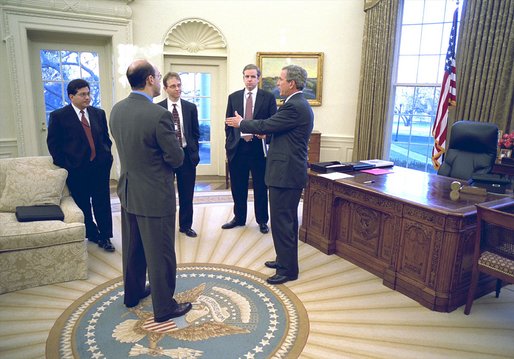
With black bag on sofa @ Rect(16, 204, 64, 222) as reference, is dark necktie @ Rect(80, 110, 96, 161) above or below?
above

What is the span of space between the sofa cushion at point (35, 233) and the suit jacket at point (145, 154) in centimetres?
103

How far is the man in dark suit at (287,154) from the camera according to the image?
302 centimetres

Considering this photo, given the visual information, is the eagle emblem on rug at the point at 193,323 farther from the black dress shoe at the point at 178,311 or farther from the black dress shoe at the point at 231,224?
the black dress shoe at the point at 231,224

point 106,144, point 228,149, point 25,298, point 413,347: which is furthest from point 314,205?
point 25,298

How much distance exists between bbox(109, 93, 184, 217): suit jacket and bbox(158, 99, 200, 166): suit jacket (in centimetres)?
157

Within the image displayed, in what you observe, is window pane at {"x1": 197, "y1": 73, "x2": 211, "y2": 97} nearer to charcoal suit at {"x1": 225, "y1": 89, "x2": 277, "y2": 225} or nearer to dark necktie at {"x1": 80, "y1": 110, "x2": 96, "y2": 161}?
charcoal suit at {"x1": 225, "y1": 89, "x2": 277, "y2": 225}

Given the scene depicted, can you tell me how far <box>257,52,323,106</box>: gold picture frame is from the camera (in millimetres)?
6641

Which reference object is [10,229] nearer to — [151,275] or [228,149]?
[151,275]

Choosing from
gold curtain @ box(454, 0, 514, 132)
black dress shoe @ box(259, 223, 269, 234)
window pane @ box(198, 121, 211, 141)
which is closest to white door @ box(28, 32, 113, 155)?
window pane @ box(198, 121, 211, 141)

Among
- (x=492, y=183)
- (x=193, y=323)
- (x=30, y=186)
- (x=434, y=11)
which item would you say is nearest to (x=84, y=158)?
(x=30, y=186)

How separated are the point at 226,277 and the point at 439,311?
1677 millimetres

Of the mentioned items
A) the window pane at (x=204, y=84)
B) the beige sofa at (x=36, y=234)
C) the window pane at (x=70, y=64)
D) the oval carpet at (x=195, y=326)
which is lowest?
the oval carpet at (x=195, y=326)

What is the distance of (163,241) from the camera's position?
2.48m

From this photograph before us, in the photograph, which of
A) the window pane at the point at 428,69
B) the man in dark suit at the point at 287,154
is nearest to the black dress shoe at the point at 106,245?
the man in dark suit at the point at 287,154
